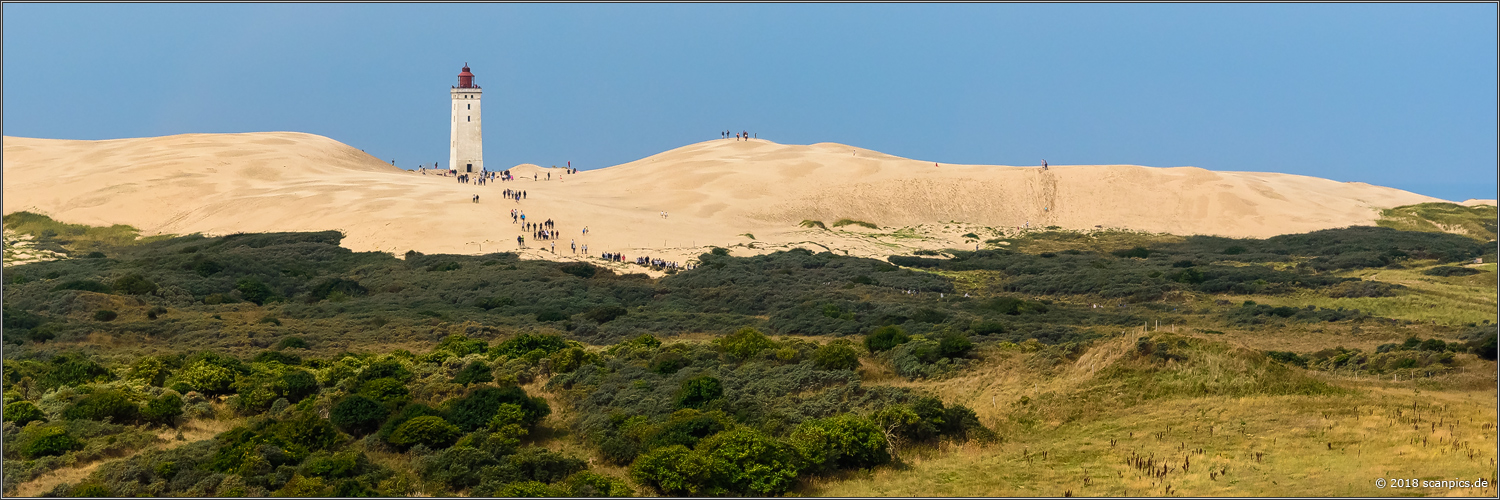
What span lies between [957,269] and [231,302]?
33167 millimetres

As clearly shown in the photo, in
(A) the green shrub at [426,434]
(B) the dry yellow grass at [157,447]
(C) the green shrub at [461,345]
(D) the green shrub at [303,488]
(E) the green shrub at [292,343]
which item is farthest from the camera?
(E) the green shrub at [292,343]

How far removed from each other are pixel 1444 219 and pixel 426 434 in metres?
75.9

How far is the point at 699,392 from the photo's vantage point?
95.3ft

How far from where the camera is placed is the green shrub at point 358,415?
27.2 metres

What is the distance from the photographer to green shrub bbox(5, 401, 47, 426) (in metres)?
27.5

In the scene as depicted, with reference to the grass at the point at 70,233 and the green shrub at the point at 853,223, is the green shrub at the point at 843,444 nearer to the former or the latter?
the green shrub at the point at 853,223

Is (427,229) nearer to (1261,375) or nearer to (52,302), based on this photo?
(52,302)

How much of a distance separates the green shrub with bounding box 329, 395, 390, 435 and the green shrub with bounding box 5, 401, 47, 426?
6106 mm

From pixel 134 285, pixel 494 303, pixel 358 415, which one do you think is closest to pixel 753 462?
pixel 358 415

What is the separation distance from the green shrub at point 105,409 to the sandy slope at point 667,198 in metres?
37.6

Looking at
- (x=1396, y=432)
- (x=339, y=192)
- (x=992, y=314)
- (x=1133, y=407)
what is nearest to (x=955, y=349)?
(x=1133, y=407)

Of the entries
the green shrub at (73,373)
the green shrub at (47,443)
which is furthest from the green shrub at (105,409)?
the green shrub at (73,373)

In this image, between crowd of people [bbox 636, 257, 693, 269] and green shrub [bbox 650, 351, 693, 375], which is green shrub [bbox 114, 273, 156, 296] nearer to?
crowd of people [bbox 636, 257, 693, 269]

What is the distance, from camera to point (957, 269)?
65.0 meters
